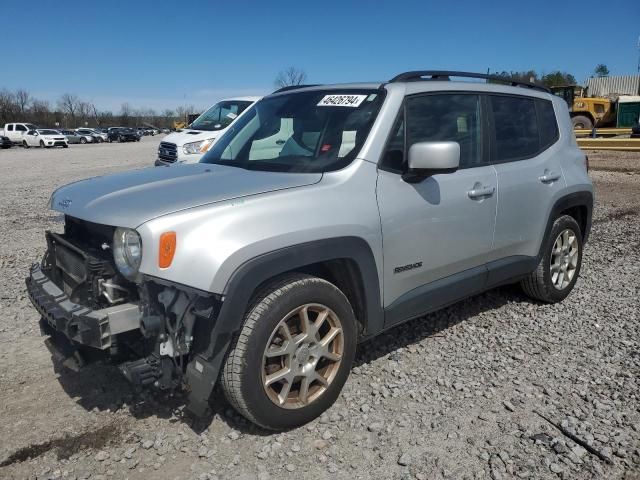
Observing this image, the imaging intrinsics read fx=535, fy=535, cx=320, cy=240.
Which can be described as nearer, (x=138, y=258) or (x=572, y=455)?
(x=138, y=258)

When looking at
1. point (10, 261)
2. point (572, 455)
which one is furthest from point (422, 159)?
point (10, 261)

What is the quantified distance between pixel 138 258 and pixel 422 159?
64.6 inches

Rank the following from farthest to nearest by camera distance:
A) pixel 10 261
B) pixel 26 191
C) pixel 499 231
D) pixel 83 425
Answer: pixel 26 191
pixel 10 261
pixel 499 231
pixel 83 425

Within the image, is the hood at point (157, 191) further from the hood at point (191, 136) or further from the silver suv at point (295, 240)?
the hood at point (191, 136)

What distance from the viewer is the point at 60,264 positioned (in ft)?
10.4

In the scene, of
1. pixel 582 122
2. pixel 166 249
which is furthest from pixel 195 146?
pixel 582 122

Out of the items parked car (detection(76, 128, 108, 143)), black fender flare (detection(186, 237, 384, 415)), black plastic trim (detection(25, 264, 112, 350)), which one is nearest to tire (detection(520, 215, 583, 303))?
black fender flare (detection(186, 237, 384, 415))

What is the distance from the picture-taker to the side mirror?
302 cm

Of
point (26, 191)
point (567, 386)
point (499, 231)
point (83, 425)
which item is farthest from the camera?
point (26, 191)

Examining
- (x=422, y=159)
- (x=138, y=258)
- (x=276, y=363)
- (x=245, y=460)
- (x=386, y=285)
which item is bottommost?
(x=245, y=460)

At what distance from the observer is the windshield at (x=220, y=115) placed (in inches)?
457

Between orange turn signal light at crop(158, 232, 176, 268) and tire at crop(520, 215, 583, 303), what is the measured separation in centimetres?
325

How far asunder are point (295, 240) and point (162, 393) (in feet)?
4.57

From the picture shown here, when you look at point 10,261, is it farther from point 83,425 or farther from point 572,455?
point 572,455
